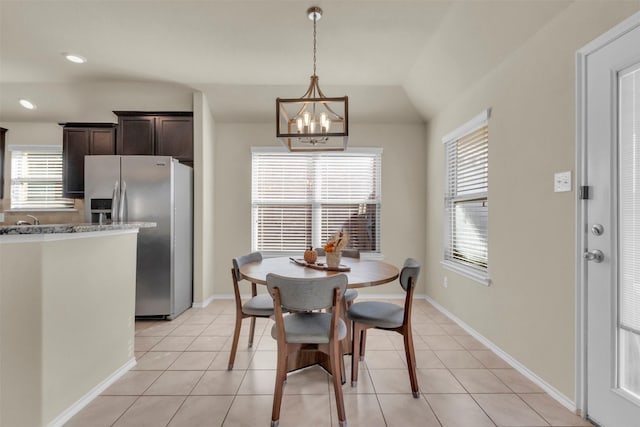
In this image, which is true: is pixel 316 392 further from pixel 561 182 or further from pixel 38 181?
pixel 38 181

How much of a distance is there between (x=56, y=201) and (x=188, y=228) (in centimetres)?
174

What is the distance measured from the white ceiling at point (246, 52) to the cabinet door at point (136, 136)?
225mm

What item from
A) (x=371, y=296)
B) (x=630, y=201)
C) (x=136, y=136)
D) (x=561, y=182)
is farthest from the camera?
(x=371, y=296)

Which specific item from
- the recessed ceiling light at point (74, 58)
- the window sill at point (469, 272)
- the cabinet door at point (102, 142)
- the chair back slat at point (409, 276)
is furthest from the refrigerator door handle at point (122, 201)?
the window sill at point (469, 272)

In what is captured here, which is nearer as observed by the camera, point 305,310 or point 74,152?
point 305,310

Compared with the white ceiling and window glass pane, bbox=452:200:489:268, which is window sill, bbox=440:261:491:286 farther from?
the white ceiling

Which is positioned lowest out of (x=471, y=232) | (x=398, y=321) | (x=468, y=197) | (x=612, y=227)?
(x=398, y=321)

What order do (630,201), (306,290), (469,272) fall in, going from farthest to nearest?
(469,272) → (306,290) → (630,201)

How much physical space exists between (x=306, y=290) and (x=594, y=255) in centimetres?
165

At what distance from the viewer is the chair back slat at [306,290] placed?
172 cm

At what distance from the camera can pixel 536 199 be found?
2.24 metres

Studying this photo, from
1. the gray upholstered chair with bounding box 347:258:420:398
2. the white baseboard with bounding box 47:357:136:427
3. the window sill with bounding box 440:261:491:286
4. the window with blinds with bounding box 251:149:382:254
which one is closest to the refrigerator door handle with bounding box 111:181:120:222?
the white baseboard with bounding box 47:357:136:427

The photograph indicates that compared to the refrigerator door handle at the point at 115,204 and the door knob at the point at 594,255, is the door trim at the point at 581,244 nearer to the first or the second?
the door knob at the point at 594,255

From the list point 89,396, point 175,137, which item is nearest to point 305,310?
point 89,396
